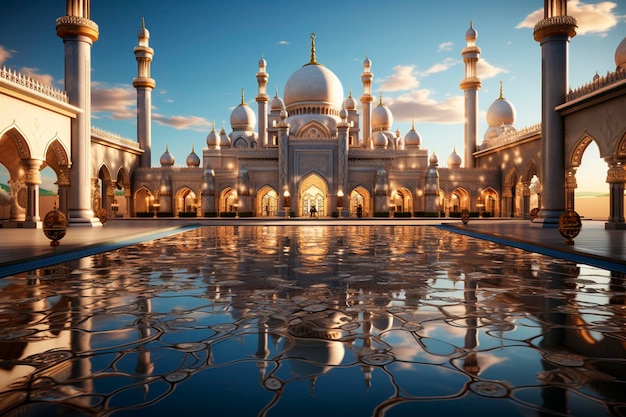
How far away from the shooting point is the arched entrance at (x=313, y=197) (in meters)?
34.0

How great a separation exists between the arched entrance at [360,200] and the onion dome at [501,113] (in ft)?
46.6

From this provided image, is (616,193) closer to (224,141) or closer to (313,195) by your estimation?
(313,195)

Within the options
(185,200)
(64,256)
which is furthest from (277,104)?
(64,256)

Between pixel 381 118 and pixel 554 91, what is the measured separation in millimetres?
25213

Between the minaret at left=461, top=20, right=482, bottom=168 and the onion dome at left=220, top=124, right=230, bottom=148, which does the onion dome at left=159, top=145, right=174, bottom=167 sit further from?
the minaret at left=461, top=20, right=482, bottom=168

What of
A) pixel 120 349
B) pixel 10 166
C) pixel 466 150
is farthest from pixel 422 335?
pixel 466 150

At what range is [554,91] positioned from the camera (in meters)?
18.2

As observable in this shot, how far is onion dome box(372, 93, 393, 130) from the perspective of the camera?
1686 inches

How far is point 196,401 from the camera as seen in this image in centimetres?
208

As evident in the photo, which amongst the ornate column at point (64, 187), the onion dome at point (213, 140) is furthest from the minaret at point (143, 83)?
the ornate column at point (64, 187)

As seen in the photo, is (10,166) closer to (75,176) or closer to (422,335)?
(75,176)

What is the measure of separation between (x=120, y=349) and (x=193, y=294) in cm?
Result: 173

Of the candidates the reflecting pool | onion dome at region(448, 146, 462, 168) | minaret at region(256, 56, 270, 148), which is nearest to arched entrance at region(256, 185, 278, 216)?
minaret at region(256, 56, 270, 148)

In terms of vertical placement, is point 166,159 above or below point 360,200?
above
